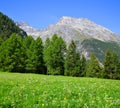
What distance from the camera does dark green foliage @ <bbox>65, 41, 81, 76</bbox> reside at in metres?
92.2

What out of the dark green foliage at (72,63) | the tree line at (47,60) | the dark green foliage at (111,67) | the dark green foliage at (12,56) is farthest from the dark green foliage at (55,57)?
the dark green foliage at (111,67)

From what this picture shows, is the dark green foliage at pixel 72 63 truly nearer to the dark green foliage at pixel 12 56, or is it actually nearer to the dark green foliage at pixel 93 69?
the dark green foliage at pixel 93 69

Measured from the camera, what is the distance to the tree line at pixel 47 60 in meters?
83.8

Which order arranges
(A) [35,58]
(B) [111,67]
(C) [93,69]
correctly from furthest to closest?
1. (C) [93,69]
2. (B) [111,67]
3. (A) [35,58]

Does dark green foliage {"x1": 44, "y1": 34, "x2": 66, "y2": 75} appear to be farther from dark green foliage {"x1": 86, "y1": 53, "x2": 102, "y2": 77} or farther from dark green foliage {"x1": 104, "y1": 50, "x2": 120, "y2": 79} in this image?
dark green foliage {"x1": 104, "y1": 50, "x2": 120, "y2": 79}

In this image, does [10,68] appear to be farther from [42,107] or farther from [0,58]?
[42,107]

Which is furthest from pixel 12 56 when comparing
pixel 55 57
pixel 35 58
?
pixel 55 57

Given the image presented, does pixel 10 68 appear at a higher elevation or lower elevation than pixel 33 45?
lower

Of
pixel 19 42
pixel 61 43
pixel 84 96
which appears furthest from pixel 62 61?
pixel 84 96

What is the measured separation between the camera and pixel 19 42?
87062 millimetres

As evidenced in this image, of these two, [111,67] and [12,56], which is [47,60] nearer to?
[12,56]

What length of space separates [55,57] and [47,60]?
2.72 metres

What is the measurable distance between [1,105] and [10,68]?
7120 centimetres

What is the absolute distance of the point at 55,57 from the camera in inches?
3467
